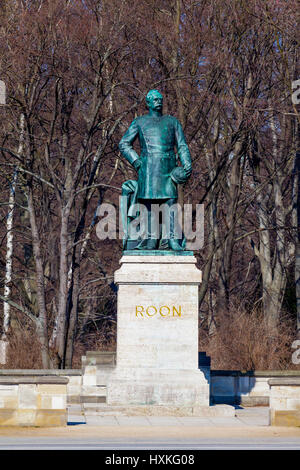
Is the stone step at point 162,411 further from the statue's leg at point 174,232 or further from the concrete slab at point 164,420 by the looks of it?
the statue's leg at point 174,232

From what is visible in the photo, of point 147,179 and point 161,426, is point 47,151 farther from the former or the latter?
point 161,426

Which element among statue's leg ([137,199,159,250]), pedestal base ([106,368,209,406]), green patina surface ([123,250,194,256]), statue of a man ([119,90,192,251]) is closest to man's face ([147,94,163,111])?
statue of a man ([119,90,192,251])

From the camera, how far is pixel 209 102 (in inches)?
1099

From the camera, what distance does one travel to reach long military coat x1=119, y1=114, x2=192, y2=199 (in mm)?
17750

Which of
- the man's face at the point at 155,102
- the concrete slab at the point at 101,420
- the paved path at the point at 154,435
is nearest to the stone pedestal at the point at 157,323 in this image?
the concrete slab at the point at 101,420

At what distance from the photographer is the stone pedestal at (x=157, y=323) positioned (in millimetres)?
16828

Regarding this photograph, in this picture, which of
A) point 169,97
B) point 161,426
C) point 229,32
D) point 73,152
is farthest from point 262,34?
point 161,426

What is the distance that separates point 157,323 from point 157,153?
123 inches

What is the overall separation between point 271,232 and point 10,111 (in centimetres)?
1143

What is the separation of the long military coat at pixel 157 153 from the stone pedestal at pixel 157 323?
1.38 meters

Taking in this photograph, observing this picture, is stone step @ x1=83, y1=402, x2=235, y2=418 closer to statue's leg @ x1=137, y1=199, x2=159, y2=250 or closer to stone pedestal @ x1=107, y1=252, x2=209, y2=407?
stone pedestal @ x1=107, y1=252, x2=209, y2=407

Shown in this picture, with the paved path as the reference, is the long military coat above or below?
above

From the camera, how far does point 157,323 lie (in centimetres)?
1702

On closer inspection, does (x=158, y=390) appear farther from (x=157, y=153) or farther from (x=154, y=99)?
(x=154, y=99)
